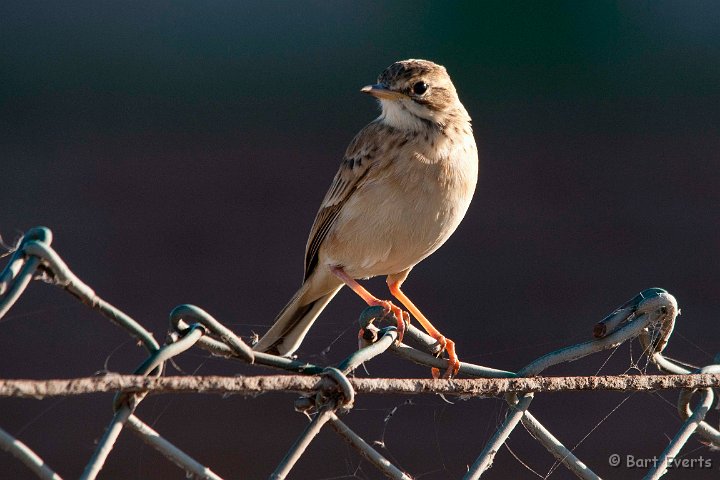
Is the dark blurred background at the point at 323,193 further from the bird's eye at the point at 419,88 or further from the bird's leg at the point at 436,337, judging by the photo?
the bird's eye at the point at 419,88

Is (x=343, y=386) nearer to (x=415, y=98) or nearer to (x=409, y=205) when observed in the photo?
(x=409, y=205)

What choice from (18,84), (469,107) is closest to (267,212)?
(469,107)

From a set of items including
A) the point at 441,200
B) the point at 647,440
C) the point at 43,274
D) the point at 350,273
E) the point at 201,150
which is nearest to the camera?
the point at 43,274

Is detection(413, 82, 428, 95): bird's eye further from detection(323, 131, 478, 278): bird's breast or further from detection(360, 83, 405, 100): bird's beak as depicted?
detection(323, 131, 478, 278): bird's breast

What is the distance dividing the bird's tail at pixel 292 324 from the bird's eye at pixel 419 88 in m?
1.07

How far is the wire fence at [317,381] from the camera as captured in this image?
72.3 inches

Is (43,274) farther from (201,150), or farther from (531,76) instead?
(531,76)

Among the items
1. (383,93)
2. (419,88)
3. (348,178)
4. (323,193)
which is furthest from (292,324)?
(323,193)

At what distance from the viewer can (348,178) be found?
487cm

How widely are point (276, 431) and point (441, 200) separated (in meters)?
3.97

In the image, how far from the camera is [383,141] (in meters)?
4.70

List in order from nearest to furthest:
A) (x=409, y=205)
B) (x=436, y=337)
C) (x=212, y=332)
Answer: (x=212, y=332)
(x=436, y=337)
(x=409, y=205)

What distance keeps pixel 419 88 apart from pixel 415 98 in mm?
64

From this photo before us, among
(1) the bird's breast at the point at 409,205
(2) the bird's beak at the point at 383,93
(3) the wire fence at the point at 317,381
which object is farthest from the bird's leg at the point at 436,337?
(2) the bird's beak at the point at 383,93
